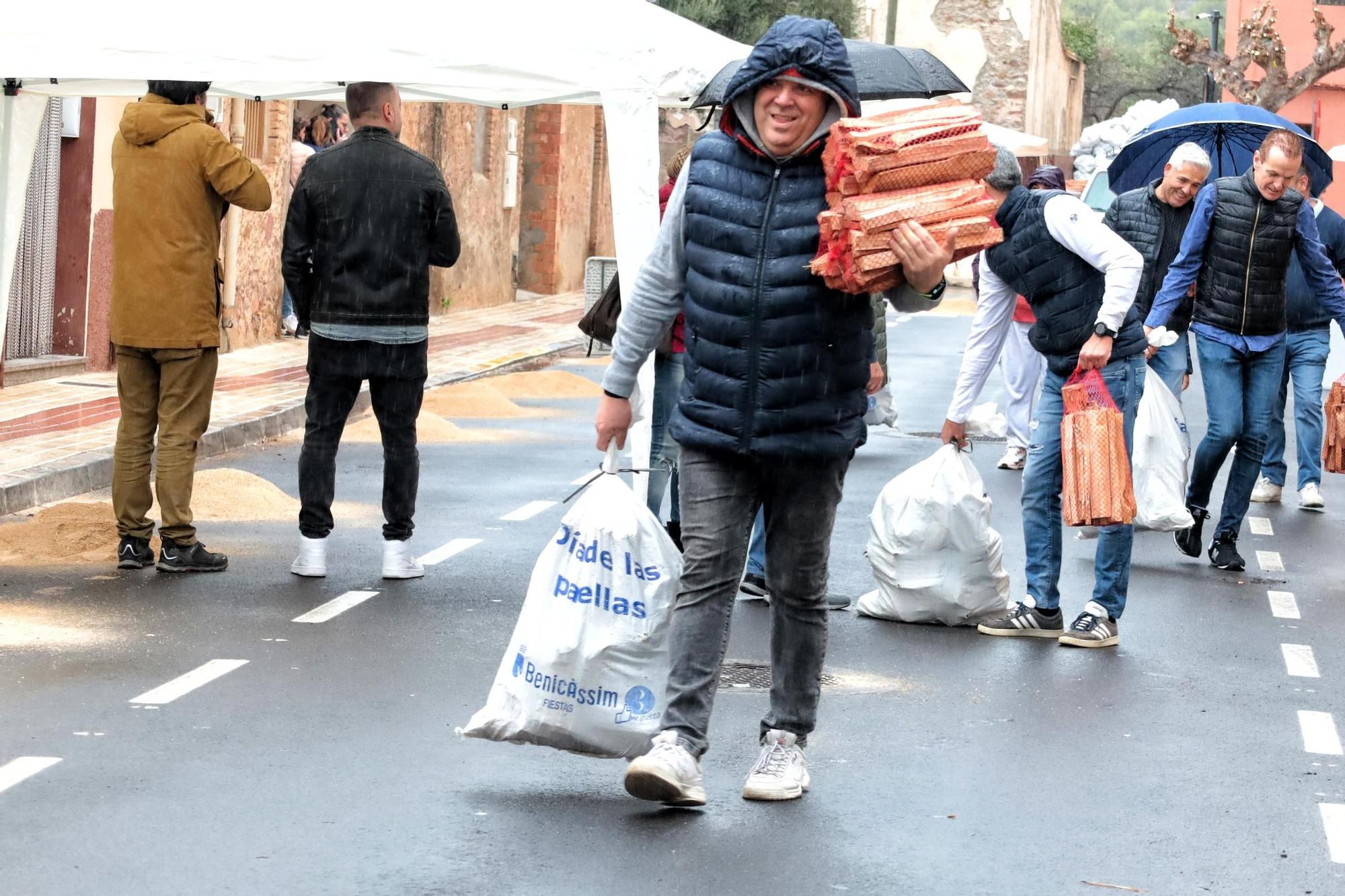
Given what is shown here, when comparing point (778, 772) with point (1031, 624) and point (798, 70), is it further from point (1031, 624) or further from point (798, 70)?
point (1031, 624)

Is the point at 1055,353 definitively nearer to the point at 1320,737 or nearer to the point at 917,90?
the point at 1320,737

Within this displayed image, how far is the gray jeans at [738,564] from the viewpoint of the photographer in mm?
5586

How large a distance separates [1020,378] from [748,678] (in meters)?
7.55

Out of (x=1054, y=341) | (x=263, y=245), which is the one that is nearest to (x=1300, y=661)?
(x=1054, y=341)

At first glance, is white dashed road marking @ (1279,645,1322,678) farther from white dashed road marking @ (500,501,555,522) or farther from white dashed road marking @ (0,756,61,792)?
white dashed road marking @ (0,756,61,792)

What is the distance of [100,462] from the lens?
1166cm

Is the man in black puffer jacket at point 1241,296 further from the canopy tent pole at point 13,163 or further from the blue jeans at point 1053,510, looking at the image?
the canopy tent pole at point 13,163

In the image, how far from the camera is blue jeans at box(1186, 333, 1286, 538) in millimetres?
10625

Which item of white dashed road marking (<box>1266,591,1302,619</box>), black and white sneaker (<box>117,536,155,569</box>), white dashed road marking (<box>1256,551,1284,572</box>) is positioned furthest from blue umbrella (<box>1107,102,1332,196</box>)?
black and white sneaker (<box>117,536,155,569</box>)

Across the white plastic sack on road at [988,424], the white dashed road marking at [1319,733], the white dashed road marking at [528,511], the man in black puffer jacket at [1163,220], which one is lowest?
the white plastic sack on road at [988,424]

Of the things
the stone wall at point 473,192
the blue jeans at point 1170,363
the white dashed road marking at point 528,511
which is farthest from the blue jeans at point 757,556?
the stone wall at point 473,192

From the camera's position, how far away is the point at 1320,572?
10.6m

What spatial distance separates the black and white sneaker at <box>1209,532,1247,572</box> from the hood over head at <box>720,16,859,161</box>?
223 inches

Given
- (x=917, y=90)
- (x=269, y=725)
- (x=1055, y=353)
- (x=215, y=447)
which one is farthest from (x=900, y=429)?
(x=269, y=725)
